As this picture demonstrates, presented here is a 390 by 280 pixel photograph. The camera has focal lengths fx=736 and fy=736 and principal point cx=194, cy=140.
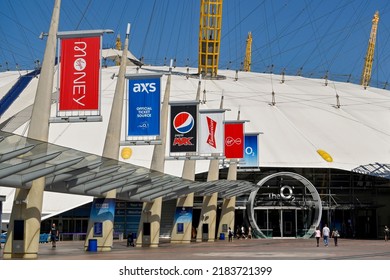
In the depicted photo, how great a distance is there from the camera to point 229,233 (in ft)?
176

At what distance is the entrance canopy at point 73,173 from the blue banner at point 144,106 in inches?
71.4

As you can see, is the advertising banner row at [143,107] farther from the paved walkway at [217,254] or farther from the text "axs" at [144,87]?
the paved walkway at [217,254]

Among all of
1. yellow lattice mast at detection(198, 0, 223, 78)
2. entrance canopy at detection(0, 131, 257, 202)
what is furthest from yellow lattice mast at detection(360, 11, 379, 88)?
entrance canopy at detection(0, 131, 257, 202)

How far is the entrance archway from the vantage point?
6334cm

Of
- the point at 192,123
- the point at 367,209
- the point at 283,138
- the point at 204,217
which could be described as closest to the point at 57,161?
the point at 192,123

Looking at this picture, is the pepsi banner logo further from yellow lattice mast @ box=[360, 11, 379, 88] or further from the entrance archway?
yellow lattice mast @ box=[360, 11, 379, 88]

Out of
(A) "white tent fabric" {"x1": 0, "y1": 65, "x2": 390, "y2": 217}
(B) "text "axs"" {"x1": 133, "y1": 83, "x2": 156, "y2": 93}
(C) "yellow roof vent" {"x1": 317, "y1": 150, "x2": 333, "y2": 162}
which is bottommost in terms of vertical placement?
(B) "text "axs"" {"x1": 133, "y1": 83, "x2": 156, "y2": 93}

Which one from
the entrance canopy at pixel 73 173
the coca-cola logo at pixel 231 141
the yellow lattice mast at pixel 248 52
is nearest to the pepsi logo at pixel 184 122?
the entrance canopy at pixel 73 173

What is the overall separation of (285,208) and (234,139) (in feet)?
60.9

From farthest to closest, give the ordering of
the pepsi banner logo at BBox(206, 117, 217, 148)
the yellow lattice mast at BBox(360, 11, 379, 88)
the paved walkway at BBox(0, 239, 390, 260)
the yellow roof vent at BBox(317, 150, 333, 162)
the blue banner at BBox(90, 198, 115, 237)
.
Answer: the yellow lattice mast at BBox(360, 11, 379, 88)
the yellow roof vent at BBox(317, 150, 333, 162)
the pepsi banner logo at BBox(206, 117, 217, 148)
the blue banner at BBox(90, 198, 115, 237)
the paved walkway at BBox(0, 239, 390, 260)

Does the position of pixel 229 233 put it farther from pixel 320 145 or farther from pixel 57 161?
pixel 57 161

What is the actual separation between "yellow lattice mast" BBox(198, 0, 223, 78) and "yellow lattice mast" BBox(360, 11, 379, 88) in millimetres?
39180

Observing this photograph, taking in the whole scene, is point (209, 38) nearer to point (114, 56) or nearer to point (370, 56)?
point (114, 56)

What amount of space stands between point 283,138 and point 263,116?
389cm
